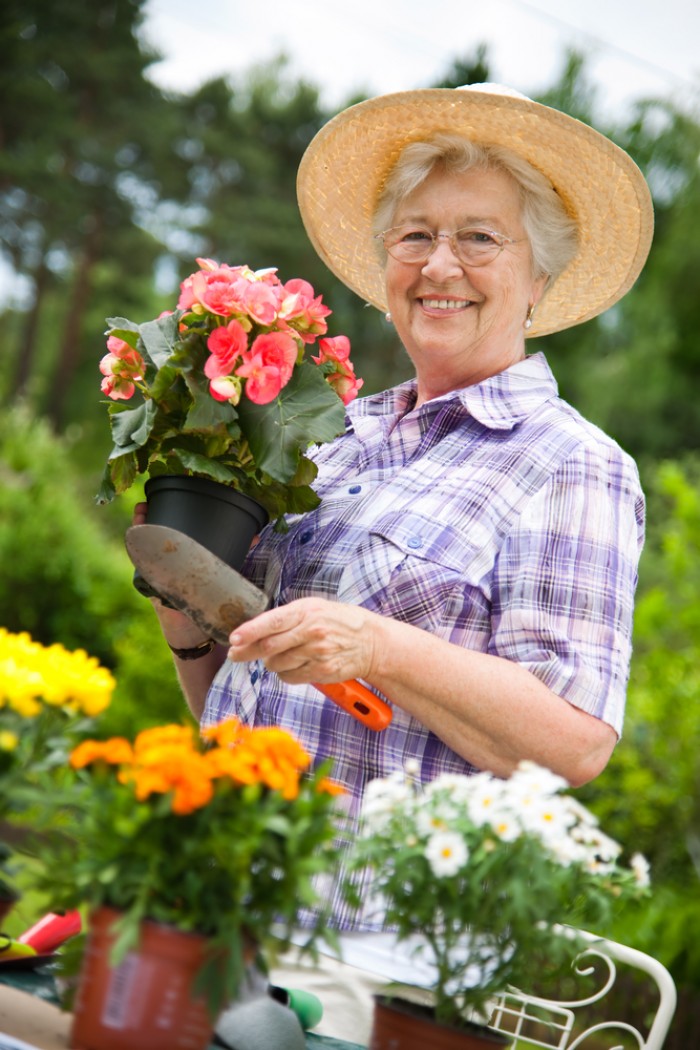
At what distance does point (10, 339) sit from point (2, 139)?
8957mm

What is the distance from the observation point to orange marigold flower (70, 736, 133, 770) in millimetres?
1187

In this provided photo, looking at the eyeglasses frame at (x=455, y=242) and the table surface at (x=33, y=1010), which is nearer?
the table surface at (x=33, y=1010)

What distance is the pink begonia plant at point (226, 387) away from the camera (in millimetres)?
1852

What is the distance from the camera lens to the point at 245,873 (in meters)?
1.12

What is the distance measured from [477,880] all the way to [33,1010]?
1.77 ft

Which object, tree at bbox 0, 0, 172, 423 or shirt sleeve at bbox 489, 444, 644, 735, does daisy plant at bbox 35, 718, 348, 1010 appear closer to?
shirt sleeve at bbox 489, 444, 644, 735

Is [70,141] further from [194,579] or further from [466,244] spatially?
[194,579]

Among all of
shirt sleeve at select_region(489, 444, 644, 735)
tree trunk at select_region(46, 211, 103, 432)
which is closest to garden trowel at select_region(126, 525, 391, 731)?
shirt sleeve at select_region(489, 444, 644, 735)

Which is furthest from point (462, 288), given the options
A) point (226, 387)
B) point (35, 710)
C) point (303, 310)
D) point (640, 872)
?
point (35, 710)

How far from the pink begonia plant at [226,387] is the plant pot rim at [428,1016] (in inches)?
34.0

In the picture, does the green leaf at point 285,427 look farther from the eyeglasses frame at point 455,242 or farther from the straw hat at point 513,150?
the straw hat at point 513,150

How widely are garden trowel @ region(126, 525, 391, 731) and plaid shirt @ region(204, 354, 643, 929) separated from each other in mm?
279

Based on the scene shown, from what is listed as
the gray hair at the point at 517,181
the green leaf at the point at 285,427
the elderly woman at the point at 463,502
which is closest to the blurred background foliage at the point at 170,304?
the gray hair at the point at 517,181

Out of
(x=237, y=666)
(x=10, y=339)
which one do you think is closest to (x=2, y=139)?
(x=10, y=339)
